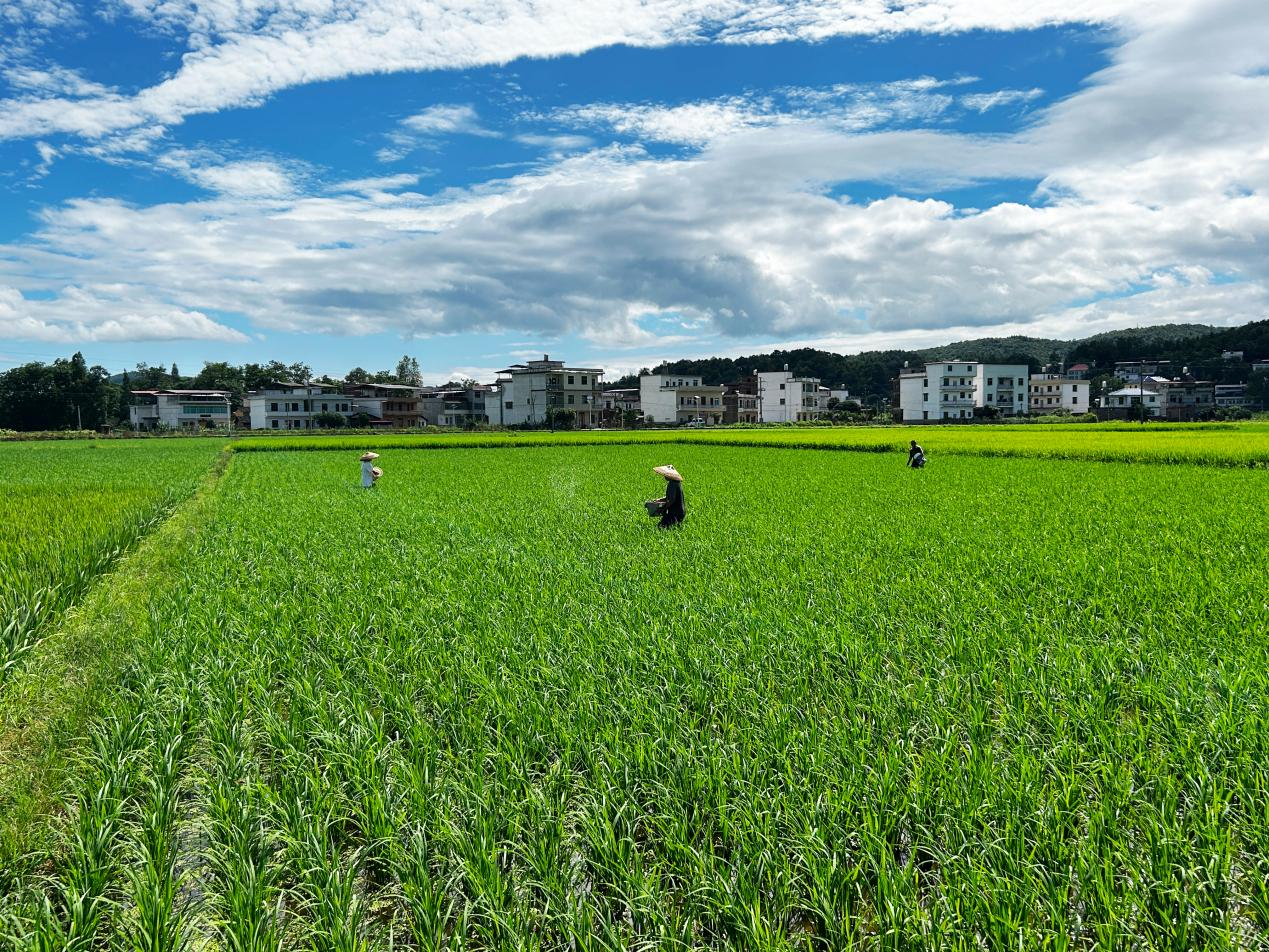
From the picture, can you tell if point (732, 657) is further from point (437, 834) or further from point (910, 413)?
point (910, 413)

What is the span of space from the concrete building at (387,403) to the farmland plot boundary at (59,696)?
245 feet

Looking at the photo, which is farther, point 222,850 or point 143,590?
point 143,590

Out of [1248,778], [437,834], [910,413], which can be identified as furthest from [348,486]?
[910,413]

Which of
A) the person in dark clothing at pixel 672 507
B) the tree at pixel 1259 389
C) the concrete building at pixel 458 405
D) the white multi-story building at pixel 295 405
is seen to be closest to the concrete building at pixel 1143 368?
the tree at pixel 1259 389

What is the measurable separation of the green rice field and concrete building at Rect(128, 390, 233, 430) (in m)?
80.2

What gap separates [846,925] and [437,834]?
171cm

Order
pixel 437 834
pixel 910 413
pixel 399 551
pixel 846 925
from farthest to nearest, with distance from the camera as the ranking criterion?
pixel 910 413
pixel 399 551
pixel 437 834
pixel 846 925

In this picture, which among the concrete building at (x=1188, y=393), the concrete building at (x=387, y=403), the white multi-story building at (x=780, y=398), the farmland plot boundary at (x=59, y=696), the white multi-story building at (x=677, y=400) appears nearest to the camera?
the farmland plot boundary at (x=59, y=696)

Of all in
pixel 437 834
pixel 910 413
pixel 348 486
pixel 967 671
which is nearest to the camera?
pixel 437 834

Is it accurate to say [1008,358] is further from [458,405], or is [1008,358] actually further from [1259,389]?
[458,405]

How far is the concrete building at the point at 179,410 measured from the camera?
78688 millimetres

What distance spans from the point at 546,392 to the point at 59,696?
247ft

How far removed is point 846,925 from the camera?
9.19ft

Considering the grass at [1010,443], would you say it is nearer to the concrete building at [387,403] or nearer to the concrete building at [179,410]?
the concrete building at [387,403]
